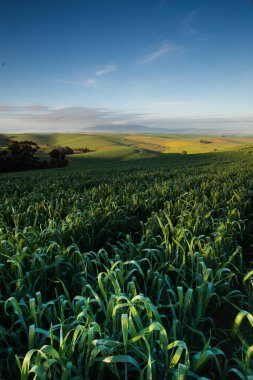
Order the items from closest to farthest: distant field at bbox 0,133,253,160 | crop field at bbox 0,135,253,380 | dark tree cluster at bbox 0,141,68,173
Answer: crop field at bbox 0,135,253,380, dark tree cluster at bbox 0,141,68,173, distant field at bbox 0,133,253,160

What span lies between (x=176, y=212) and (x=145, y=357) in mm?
3569

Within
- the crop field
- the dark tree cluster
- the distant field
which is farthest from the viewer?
the distant field

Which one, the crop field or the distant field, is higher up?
the distant field

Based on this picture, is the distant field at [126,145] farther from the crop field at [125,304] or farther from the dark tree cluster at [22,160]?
the crop field at [125,304]

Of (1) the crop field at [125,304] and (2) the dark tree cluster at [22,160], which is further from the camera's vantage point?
(2) the dark tree cluster at [22,160]

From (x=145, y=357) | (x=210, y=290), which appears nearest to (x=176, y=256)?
(x=210, y=290)

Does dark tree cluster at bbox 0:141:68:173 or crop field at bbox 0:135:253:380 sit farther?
dark tree cluster at bbox 0:141:68:173

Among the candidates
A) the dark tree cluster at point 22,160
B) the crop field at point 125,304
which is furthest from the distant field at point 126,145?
the crop field at point 125,304

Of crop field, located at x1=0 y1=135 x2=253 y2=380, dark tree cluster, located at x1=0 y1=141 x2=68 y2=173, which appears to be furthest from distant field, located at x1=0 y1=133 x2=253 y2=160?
crop field, located at x1=0 y1=135 x2=253 y2=380

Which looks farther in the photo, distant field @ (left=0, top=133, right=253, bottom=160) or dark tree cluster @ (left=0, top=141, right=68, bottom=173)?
distant field @ (left=0, top=133, right=253, bottom=160)

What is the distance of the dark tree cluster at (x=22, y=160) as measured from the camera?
59.3 meters

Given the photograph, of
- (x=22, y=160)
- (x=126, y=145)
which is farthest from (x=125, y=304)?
(x=126, y=145)

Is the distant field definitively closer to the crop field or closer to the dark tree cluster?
Answer: the dark tree cluster

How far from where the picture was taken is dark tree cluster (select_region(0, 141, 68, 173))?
59281 mm
